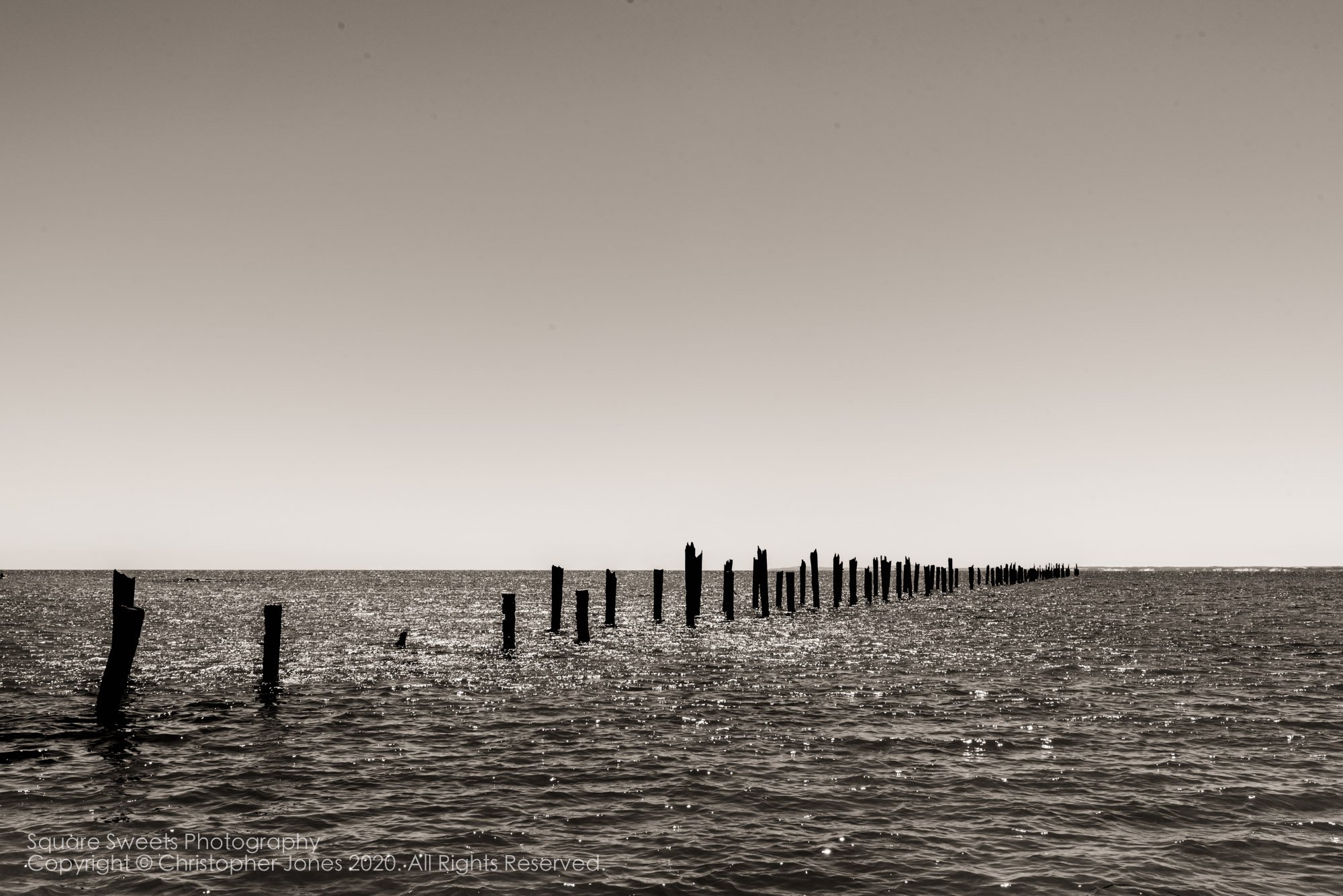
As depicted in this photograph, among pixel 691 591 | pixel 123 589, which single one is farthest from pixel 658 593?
pixel 123 589

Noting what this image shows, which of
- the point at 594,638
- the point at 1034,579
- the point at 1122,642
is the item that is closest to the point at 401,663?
the point at 594,638

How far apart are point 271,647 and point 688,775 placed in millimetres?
12969

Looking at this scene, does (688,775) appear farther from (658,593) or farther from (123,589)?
(658,593)

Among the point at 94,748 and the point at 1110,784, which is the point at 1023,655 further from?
the point at 94,748

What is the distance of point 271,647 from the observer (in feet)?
70.6

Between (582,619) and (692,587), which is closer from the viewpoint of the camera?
(582,619)

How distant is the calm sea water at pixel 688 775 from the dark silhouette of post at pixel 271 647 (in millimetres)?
550

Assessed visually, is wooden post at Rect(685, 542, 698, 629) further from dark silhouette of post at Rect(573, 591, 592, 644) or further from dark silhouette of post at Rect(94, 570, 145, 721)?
dark silhouette of post at Rect(94, 570, 145, 721)

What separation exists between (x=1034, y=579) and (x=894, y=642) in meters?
109

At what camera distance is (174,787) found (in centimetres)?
1198

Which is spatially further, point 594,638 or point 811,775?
point 594,638

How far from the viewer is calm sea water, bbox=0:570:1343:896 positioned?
8.95 m

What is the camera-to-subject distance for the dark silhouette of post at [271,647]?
21188 millimetres

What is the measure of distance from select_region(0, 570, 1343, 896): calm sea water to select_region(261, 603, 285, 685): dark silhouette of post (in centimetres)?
55
